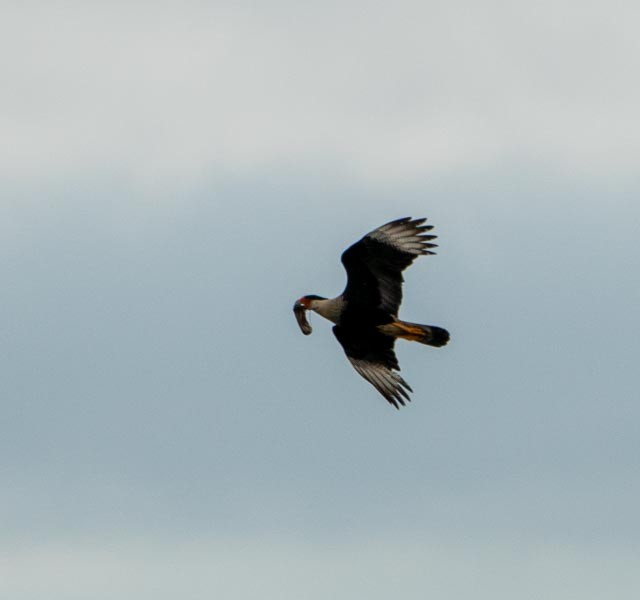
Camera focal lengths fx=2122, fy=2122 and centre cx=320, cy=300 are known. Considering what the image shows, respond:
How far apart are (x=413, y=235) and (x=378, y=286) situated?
919mm

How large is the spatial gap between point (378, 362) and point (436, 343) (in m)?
1.48

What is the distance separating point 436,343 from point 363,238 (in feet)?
6.08

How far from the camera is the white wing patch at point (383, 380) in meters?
31.7

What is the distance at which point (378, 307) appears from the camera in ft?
101

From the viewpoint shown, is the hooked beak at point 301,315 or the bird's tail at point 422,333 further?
the hooked beak at point 301,315

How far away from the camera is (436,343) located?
100 ft

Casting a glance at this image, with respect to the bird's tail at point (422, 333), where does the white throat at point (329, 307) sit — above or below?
above

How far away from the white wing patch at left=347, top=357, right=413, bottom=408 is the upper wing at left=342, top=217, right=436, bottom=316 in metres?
1.29

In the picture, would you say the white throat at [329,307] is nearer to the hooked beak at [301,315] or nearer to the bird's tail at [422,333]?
the hooked beak at [301,315]

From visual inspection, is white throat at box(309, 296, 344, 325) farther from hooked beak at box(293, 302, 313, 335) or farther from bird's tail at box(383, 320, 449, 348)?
bird's tail at box(383, 320, 449, 348)

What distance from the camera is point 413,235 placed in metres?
30.4

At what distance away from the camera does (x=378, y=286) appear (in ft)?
→ 100

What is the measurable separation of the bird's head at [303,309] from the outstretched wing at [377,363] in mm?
600

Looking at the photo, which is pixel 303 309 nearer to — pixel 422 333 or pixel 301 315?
pixel 301 315
